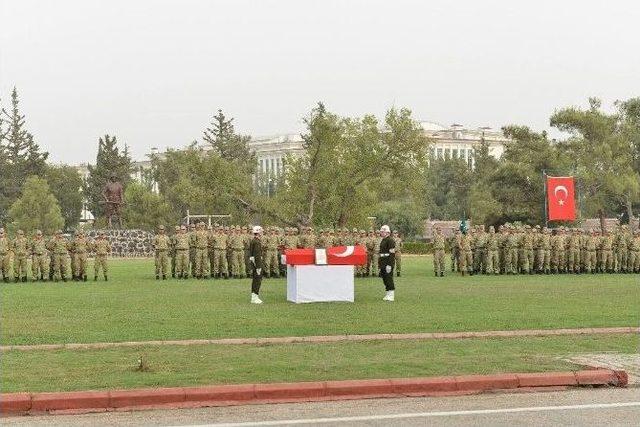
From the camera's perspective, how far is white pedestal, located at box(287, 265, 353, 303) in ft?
78.6

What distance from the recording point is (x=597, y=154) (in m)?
66.6

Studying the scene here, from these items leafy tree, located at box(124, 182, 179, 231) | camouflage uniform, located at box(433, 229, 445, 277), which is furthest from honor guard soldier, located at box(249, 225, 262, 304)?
leafy tree, located at box(124, 182, 179, 231)

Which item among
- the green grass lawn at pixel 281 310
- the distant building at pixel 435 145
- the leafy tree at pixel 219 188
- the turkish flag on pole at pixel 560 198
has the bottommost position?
the green grass lawn at pixel 281 310

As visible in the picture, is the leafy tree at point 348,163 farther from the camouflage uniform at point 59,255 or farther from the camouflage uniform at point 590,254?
the camouflage uniform at point 59,255

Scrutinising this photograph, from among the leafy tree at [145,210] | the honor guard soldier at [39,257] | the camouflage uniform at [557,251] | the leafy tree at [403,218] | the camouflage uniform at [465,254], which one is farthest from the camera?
the leafy tree at [403,218]

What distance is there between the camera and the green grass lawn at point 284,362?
40.8ft

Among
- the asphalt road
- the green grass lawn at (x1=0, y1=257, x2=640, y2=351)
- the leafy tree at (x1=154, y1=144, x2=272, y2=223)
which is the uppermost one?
the leafy tree at (x1=154, y1=144, x2=272, y2=223)

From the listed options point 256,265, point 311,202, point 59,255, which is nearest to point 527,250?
point 59,255

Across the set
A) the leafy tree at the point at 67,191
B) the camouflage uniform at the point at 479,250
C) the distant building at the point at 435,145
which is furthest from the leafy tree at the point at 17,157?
the camouflage uniform at the point at 479,250

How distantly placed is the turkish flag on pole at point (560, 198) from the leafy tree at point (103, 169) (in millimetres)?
57488

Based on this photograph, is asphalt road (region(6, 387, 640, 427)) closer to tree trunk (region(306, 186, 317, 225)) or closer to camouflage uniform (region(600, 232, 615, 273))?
camouflage uniform (region(600, 232, 615, 273))

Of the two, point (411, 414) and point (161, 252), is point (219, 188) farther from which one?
point (411, 414)

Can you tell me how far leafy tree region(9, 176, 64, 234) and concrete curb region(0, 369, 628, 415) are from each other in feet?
229

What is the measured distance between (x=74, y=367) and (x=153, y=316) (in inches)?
273
